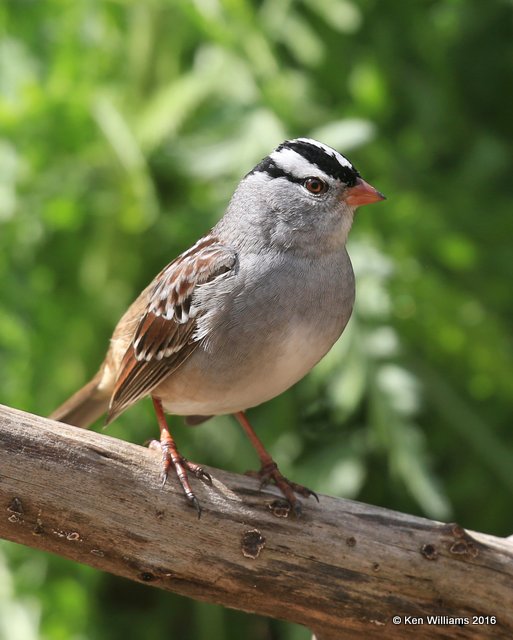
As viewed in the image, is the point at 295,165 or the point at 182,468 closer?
the point at 182,468

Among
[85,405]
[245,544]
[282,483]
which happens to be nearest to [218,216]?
[85,405]

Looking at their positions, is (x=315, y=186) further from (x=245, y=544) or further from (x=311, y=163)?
(x=245, y=544)

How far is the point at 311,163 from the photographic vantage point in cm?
313

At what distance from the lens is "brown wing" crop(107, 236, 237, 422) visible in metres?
3.09

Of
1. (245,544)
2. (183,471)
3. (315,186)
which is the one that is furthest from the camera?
(315,186)

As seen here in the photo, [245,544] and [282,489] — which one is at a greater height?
[282,489]

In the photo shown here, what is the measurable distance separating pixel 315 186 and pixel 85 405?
114 centimetres

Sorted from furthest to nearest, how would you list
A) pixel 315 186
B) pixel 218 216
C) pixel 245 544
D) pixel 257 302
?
pixel 218 216
pixel 315 186
pixel 257 302
pixel 245 544

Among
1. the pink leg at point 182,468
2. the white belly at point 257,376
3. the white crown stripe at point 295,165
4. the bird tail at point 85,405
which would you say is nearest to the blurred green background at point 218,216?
the bird tail at point 85,405

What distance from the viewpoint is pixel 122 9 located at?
4.37 metres

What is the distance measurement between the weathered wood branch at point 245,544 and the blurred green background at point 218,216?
33.3 inches

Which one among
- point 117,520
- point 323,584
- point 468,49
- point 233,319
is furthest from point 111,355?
point 468,49

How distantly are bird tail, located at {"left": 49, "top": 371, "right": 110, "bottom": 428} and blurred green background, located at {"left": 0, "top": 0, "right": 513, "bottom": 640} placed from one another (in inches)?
22.3

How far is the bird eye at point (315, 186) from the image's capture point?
10.2ft
